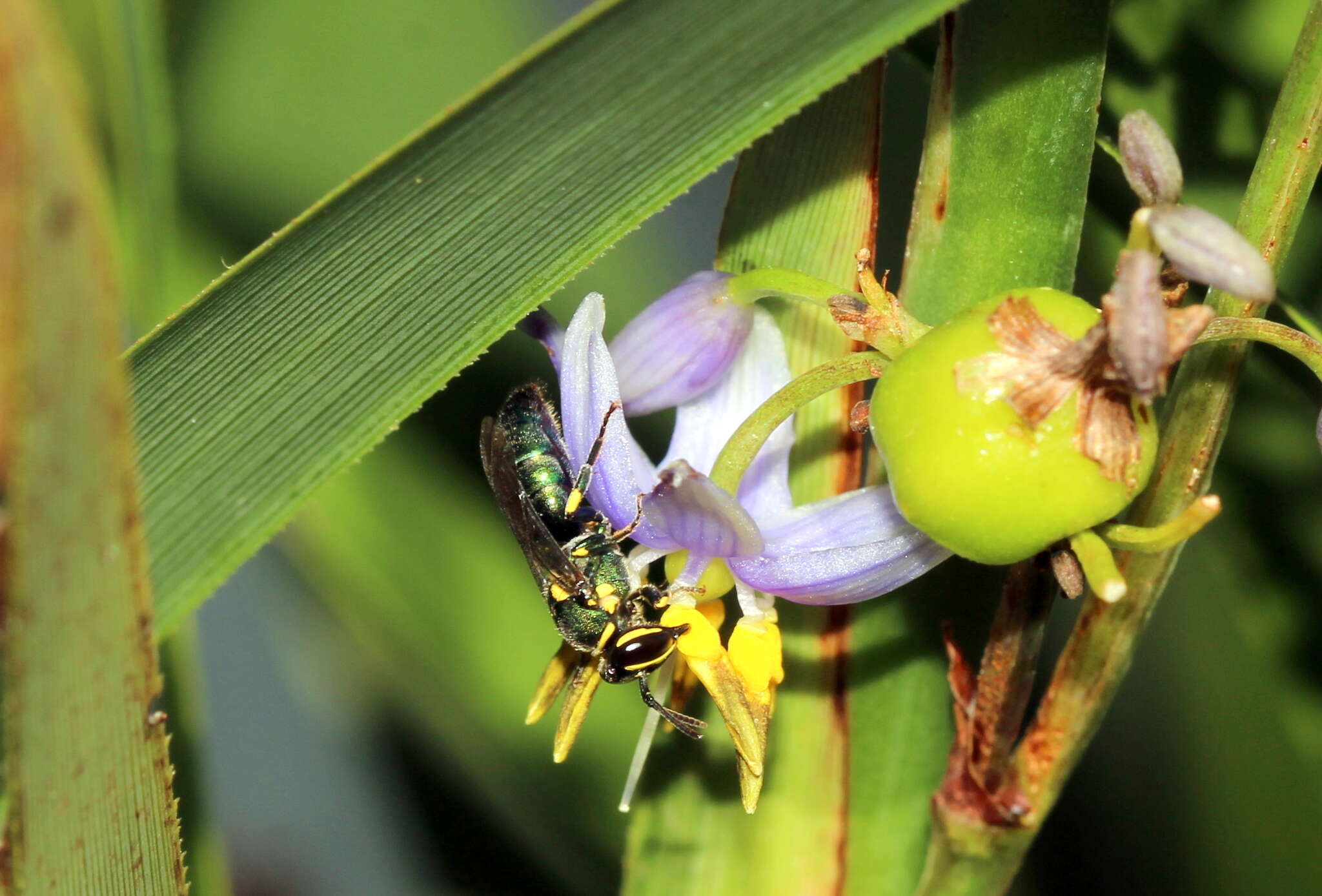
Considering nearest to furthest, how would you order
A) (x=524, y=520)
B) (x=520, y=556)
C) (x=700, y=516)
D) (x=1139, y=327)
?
1. (x=1139, y=327)
2. (x=700, y=516)
3. (x=524, y=520)
4. (x=520, y=556)

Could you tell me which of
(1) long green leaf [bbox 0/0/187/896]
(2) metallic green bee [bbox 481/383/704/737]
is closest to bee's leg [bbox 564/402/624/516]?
(2) metallic green bee [bbox 481/383/704/737]

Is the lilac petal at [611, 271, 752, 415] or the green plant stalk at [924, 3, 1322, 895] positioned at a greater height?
the lilac petal at [611, 271, 752, 415]

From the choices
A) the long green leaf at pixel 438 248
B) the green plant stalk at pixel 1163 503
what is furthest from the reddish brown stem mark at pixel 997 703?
the long green leaf at pixel 438 248

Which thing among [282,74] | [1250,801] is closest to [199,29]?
[282,74]

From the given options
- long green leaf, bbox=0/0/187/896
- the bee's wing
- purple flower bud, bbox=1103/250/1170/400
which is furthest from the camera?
the bee's wing

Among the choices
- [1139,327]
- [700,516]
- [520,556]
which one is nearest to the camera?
[1139,327]

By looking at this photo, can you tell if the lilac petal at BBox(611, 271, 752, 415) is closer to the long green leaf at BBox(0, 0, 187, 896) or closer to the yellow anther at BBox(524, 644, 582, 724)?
the yellow anther at BBox(524, 644, 582, 724)

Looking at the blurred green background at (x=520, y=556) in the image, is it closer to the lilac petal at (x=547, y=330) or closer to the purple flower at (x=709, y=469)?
the purple flower at (x=709, y=469)

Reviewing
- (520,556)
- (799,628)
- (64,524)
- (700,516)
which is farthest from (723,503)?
(520,556)

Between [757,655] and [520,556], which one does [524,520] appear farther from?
[520,556]
